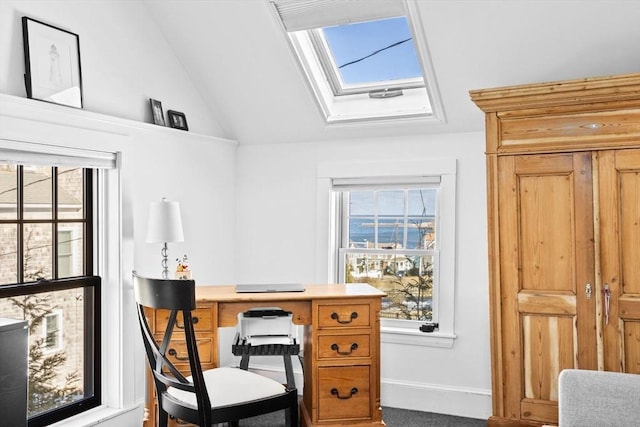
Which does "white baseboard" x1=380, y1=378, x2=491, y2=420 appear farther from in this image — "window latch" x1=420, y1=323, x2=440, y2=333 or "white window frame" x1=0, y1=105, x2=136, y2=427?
"white window frame" x1=0, y1=105, x2=136, y2=427

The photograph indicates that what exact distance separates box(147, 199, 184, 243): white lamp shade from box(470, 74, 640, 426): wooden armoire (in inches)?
70.9

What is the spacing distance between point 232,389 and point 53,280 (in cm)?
129

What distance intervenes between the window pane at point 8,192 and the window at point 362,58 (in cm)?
172

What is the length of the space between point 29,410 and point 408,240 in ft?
8.52

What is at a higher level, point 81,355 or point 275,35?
point 275,35

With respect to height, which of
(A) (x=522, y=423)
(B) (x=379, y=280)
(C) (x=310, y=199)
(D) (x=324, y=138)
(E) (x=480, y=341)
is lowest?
(A) (x=522, y=423)

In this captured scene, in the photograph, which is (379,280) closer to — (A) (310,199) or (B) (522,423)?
(A) (310,199)

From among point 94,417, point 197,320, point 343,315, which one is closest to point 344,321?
point 343,315

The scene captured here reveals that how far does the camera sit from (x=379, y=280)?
14.0 ft

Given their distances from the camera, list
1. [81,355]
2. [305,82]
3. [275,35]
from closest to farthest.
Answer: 1. [81,355]
2. [275,35]
3. [305,82]

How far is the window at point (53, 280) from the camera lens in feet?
9.45

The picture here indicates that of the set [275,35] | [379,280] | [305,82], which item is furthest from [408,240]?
[275,35]

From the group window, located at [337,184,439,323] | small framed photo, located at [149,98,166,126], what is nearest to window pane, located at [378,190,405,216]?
window, located at [337,184,439,323]

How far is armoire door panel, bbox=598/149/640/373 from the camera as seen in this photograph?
286 centimetres
